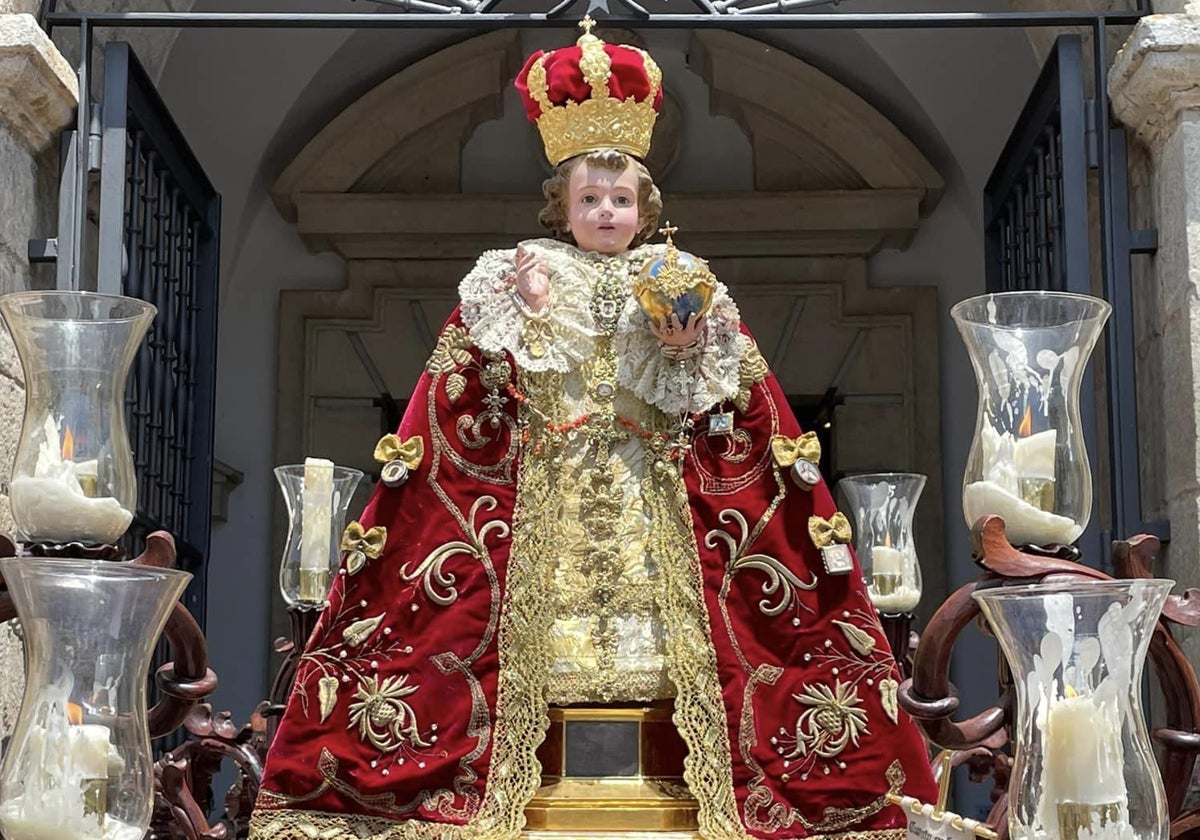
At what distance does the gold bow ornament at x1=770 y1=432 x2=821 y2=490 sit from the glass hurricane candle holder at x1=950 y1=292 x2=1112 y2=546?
811 millimetres

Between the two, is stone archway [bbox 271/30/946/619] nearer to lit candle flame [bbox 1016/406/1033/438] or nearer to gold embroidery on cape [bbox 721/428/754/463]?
gold embroidery on cape [bbox 721/428/754/463]

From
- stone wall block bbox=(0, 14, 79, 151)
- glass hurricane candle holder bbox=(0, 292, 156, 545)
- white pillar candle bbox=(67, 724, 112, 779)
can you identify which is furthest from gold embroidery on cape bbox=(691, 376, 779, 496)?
stone wall block bbox=(0, 14, 79, 151)

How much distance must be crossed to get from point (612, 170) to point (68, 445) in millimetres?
1193

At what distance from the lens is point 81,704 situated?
2.13 metres

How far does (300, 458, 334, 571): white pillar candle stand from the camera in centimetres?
375

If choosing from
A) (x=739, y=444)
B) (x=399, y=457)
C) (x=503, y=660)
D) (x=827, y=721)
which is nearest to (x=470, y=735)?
(x=503, y=660)

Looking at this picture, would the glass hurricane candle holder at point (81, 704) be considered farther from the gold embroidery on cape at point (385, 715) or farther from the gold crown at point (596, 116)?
the gold crown at point (596, 116)

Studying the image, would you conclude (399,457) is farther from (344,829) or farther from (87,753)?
(87,753)

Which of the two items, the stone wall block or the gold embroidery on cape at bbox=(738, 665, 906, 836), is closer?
the gold embroidery on cape at bbox=(738, 665, 906, 836)

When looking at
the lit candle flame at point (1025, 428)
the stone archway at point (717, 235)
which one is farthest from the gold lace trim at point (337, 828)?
the stone archway at point (717, 235)

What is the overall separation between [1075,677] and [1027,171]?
9.49ft

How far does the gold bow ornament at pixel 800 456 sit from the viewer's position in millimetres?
3432

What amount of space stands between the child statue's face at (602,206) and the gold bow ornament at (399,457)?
51 cm

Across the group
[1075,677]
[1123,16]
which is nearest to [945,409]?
[1123,16]
